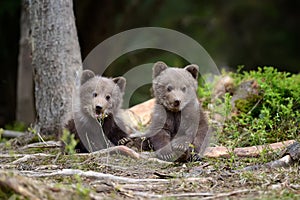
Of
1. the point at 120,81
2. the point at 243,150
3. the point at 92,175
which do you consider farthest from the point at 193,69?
the point at 92,175

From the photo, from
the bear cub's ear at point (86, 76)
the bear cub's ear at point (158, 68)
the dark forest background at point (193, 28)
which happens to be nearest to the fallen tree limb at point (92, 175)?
the bear cub's ear at point (86, 76)

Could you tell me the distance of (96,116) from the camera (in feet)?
22.9

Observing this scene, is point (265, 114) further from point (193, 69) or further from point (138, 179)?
point (138, 179)

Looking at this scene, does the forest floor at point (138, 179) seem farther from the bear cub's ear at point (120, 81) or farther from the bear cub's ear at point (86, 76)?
the bear cub's ear at point (120, 81)

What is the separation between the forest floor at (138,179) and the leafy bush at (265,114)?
27.7 inches

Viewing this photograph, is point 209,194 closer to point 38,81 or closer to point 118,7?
point 38,81

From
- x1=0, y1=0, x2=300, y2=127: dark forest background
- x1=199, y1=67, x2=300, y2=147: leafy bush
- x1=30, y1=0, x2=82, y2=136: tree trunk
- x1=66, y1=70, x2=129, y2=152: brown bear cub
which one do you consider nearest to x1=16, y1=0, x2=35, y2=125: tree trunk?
x1=0, y1=0, x2=300, y2=127: dark forest background

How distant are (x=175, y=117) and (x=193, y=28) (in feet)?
25.2

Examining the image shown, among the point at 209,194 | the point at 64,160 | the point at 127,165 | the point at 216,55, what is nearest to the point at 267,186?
the point at 209,194

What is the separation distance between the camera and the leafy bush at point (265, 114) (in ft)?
22.3

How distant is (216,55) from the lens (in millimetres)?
16297

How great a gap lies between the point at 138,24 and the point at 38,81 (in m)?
5.30

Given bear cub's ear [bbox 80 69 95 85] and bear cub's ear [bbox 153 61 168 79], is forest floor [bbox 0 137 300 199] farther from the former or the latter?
bear cub's ear [bbox 153 61 168 79]

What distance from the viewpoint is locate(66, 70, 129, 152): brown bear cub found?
693 centimetres
